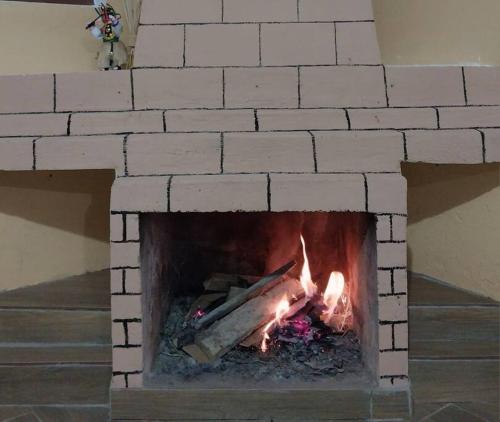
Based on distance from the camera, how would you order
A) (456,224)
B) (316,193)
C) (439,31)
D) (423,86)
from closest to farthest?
(316,193) → (423,86) → (456,224) → (439,31)

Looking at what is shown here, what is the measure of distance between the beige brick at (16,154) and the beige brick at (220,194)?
550mm

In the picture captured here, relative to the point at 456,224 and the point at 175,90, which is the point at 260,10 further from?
the point at 456,224

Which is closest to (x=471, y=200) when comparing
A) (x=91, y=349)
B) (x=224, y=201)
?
(x=224, y=201)

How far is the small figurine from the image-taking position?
2072mm

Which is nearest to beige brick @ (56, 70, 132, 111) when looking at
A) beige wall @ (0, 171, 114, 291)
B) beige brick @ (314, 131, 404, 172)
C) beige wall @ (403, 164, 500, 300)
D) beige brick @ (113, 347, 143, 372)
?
beige wall @ (0, 171, 114, 291)

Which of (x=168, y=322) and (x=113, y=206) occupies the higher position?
(x=113, y=206)

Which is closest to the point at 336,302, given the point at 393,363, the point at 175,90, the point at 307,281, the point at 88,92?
the point at 307,281

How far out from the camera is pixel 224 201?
5.56 ft

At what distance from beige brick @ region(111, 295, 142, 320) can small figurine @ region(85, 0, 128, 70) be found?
1.00 meters

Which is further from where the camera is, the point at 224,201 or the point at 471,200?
the point at 471,200

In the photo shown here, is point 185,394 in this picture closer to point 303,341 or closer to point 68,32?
point 303,341

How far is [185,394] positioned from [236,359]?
272mm

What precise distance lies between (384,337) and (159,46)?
138 centimetres

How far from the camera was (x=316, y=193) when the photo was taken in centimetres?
169
